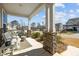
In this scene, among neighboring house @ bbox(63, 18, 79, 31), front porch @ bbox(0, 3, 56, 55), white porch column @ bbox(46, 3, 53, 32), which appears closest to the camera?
neighboring house @ bbox(63, 18, 79, 31)

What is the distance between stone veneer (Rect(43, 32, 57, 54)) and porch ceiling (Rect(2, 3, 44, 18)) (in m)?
0.73

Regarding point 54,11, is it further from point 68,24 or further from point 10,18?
point 10,18

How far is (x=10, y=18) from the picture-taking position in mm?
7637

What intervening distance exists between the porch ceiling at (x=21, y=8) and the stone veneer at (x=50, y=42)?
0.73 metres

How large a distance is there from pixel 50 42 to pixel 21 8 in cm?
123

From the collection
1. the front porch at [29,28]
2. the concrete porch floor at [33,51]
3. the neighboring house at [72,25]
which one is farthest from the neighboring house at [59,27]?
the concrete porch floor at [33,51]

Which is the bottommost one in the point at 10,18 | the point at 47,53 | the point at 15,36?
the point at 47,53

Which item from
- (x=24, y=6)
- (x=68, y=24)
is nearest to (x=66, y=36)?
(x=68, y=24)

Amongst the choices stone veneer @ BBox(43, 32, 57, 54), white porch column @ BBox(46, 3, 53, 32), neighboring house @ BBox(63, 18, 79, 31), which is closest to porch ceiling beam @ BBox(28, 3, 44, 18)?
white porch column @ BBox(46, 3, 53, 32)

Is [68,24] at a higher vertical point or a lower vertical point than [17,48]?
higher

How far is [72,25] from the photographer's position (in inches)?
301

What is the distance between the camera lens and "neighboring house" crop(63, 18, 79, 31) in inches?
297

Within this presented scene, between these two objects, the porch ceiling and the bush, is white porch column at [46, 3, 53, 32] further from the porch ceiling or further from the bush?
the bush

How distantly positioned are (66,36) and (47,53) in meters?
0.68
